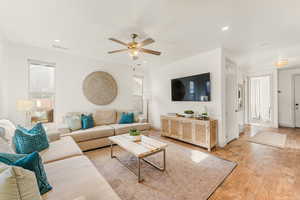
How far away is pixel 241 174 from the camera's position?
222 cm

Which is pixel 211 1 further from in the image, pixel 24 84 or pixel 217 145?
pixel 24 84

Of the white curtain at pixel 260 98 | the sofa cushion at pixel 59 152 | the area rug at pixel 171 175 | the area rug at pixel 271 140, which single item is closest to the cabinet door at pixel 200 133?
the area rug at pixel 171 175

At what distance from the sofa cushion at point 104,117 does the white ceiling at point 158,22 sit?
1.91 metres

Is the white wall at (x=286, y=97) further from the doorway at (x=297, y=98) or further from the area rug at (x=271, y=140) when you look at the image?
the area rug at (x=271, y=140)

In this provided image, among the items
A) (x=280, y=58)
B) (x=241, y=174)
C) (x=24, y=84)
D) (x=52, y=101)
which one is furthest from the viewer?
(x=280, y=58)

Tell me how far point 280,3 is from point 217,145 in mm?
3052

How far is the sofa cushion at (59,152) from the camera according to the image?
1.86m

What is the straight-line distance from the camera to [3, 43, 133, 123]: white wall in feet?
10.3

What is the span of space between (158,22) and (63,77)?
123 inches

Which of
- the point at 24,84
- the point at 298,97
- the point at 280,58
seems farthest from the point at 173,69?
the point at 298,97

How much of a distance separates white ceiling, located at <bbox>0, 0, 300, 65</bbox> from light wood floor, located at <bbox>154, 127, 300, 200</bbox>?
8.43ft

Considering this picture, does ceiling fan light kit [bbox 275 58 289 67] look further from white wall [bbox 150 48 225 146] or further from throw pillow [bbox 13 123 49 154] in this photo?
throw pillow [bbox 13 123 49 154]

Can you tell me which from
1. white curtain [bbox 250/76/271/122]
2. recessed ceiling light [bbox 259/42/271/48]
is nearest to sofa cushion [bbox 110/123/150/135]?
recessed ceiling light [bbox 259/42/271/48]

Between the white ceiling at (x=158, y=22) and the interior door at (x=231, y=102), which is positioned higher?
the white ceiling at (x=158, y=22)
